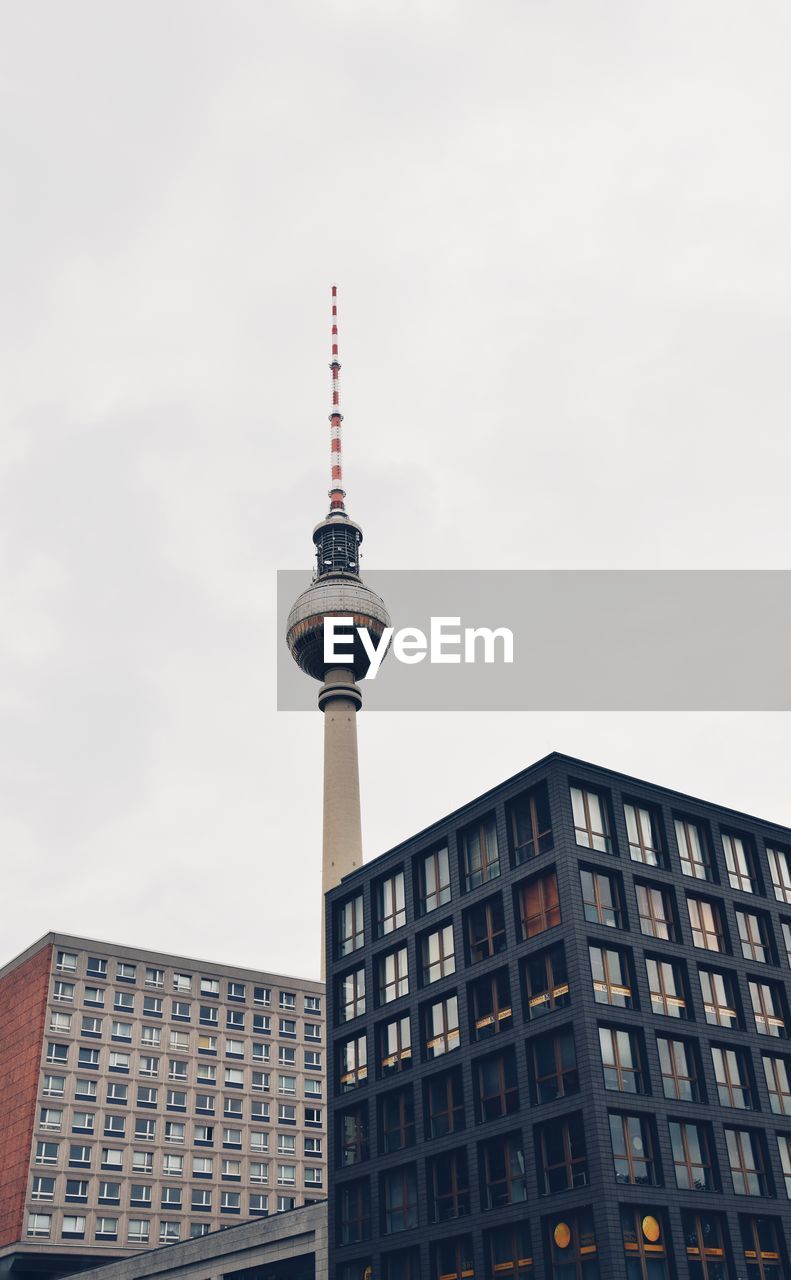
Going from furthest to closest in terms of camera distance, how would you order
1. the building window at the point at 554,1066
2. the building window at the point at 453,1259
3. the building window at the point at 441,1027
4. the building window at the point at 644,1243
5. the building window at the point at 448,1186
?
the building window at the point at 441,1027
the building window at the point at 448,1186
the building window at the point at 453,1259
the building window at the point at 554,1066
the building window at the point at 644,1243

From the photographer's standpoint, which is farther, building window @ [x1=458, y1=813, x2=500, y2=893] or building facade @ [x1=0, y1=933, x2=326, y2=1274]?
building facade @ [x1=0, y1=933, x2=326, y2=1274]

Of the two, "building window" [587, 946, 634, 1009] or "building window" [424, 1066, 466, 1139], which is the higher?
"building window" [587, 946, 634, 1009]

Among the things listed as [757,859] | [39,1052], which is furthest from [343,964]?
[39,1052]

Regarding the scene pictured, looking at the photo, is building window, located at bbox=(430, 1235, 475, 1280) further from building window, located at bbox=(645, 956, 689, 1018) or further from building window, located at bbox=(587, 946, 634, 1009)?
building window, located at bbox=(645, 956, 689, 1018)

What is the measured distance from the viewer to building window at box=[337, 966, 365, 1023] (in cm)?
7219

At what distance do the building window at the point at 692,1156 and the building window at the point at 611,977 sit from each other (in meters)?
5.60

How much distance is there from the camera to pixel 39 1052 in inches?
3967

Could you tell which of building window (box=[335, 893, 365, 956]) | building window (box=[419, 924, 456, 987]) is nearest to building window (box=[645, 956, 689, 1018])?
building window (box=[419, 924, 456, 987])

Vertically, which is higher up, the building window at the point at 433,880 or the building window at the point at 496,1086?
the building window at the point at 433,880

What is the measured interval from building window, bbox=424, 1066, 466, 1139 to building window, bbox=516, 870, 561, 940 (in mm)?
8158

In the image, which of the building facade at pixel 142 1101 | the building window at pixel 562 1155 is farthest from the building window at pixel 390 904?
the building facade at pixel 142 1101

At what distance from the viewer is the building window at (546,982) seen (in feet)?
192

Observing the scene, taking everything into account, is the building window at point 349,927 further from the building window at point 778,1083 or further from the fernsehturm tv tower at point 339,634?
the fernsehturm tv tower at point 339,634

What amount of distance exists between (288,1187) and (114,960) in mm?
23688
